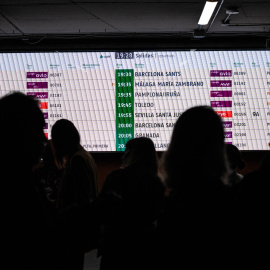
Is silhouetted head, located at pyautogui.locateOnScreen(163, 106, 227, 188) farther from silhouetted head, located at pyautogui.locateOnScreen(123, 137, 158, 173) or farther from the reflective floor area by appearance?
the reflective floor area

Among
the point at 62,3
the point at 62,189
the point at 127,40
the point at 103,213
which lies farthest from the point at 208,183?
the point at 127,40

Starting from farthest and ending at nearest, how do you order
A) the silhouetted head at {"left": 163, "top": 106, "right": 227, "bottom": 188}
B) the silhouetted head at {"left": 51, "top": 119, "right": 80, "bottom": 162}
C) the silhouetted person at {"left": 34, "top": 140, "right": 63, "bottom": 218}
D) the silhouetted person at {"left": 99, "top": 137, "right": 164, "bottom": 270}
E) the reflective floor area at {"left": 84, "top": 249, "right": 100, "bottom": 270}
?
the reflective floor area at {"left": 84, "top": 249, "right": 100, "bottom": 270}, the silhouetted person at {"left": 34, "top": 140, "right": 63, "bottom": 218}, the silhouetted head at {"left": 51, "top": 119, "right": 80, "bottom": 162}, the silhouetted person at {"left": 99, "top": 137, "right": 164, "bottom": 270}, the silhouetted head at {"left": 163, "top": 106, "right": 227, "bottom": 188}

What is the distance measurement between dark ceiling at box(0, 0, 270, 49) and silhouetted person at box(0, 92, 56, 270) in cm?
372

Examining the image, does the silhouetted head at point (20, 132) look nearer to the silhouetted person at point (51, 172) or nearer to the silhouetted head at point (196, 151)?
the silhouetted head at point (196, 151)

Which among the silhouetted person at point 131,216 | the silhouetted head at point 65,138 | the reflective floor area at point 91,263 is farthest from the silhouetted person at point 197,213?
the reflective floor area at point 91,263

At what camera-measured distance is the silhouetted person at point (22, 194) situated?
3.99 feet

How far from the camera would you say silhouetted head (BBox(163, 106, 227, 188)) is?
148 centimetres

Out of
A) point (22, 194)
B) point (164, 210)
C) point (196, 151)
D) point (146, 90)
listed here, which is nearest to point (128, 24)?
point (146, 90)

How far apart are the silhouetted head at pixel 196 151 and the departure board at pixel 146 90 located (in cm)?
371

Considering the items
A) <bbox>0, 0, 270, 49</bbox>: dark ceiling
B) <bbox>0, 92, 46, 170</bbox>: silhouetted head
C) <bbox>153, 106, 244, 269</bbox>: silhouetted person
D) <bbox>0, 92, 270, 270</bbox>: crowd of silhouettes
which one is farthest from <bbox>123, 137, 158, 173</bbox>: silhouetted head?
<bbox>0, 0, 270, 49</bbox>: dark ceiling

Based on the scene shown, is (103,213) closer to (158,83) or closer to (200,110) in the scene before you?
(200,110)

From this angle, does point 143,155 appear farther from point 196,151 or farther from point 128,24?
point 128,24

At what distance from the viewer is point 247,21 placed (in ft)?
18.3

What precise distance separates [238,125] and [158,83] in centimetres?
115
